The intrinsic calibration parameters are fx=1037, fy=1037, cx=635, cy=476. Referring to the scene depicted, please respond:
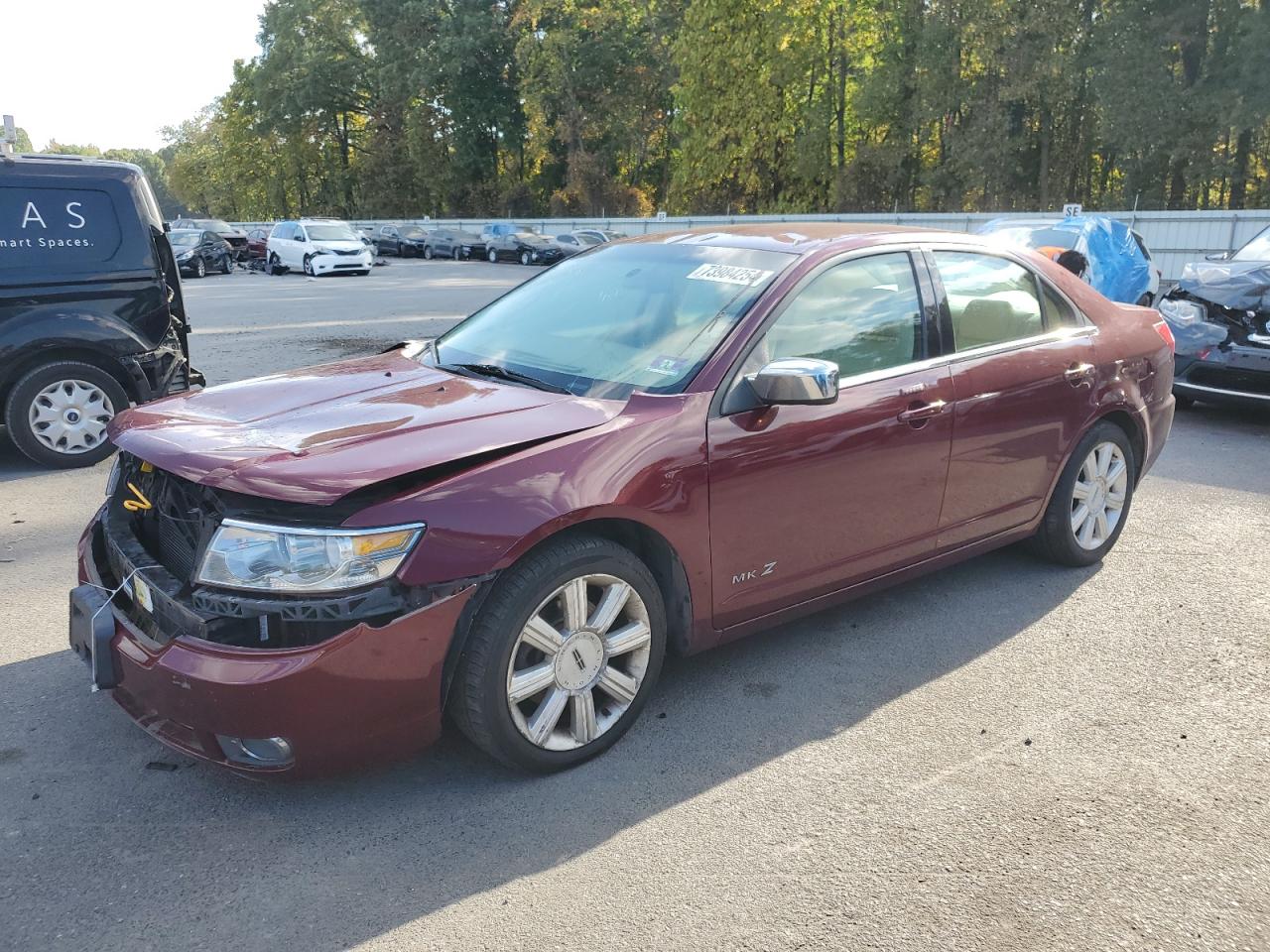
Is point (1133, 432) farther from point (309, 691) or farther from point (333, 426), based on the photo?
point (309, 691)

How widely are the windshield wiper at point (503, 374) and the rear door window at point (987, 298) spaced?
1727mm

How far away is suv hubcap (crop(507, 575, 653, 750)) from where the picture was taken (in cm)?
307

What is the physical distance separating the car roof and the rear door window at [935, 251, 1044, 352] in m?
0.16

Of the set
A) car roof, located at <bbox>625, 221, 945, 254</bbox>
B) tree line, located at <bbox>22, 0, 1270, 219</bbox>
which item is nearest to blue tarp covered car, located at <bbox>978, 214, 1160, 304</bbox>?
car roof, located at <bbox>625, 221, 945, 254</bbox>

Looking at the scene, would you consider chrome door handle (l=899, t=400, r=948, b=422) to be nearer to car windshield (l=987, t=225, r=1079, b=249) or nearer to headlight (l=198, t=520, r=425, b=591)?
headlight (l=198, t=520, r=425, b=591)

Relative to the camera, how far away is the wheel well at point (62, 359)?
6.86m

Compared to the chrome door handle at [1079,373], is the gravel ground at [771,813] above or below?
below

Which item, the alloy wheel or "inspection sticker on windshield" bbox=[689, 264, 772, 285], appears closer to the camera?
"inspection sticker on windshield" bbox=[689, 264, 772, 285]

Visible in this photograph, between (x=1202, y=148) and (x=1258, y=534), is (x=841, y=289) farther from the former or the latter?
(x=1202, y=148)

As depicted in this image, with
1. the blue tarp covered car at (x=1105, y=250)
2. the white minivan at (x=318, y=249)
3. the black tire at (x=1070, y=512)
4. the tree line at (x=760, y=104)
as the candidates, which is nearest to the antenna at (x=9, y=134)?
the black tire at (x=1070, y=512)

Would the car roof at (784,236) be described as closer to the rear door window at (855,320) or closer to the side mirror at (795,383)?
the rear door window at (855,320)

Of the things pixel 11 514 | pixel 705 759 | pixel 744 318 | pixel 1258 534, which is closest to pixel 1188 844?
pixel 705 759

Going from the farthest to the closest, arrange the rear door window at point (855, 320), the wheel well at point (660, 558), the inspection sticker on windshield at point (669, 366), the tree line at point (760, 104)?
the tree line at point (760, 104) < the rear door window at point (855, 320) < the inspection sticker on windshield at point (669, 366) < the wheel well at point (660, 558)

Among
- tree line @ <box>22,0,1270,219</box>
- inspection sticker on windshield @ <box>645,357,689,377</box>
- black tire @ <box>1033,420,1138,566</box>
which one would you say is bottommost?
black tire @ <box>1033,420,1138,566</box>
